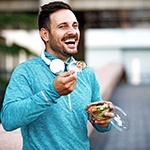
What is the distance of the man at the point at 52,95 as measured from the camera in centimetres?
245

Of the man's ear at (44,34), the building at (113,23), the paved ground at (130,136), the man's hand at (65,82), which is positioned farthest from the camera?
the building at (113,23)

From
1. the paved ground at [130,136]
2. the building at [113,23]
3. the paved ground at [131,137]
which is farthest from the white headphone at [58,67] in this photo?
the building at [113,23]

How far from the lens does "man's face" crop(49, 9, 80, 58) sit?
8.82 ft

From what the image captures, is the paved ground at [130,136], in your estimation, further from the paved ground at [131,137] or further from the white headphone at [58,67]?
the white headphone at [58,67]

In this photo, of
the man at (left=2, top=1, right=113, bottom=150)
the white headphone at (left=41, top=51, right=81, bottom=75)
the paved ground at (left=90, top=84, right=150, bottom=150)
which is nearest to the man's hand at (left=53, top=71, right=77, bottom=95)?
the man at (left=2, top=1, right=113, bottom=150)

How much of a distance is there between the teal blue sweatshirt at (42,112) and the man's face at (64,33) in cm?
7

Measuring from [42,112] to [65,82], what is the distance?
19 centimetres

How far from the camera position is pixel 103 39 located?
76.6 metres

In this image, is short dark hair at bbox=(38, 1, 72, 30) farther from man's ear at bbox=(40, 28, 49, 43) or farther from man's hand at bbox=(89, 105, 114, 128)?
man's hand at bbox=(89, 105, 114, 128)

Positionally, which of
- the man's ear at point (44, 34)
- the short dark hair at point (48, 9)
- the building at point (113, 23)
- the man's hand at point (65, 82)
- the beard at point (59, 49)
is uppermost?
the short dark hair at point (48, 9)

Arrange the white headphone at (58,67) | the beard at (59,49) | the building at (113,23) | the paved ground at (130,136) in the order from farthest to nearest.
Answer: the building at (113,23), the paved ground at (130,136), the beard at (59,49), the white headphone at (58,67)

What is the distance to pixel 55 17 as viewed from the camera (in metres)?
2.73

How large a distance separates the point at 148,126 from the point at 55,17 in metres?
6.76

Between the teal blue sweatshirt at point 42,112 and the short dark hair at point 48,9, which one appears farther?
the short dark hair at point 48,9
